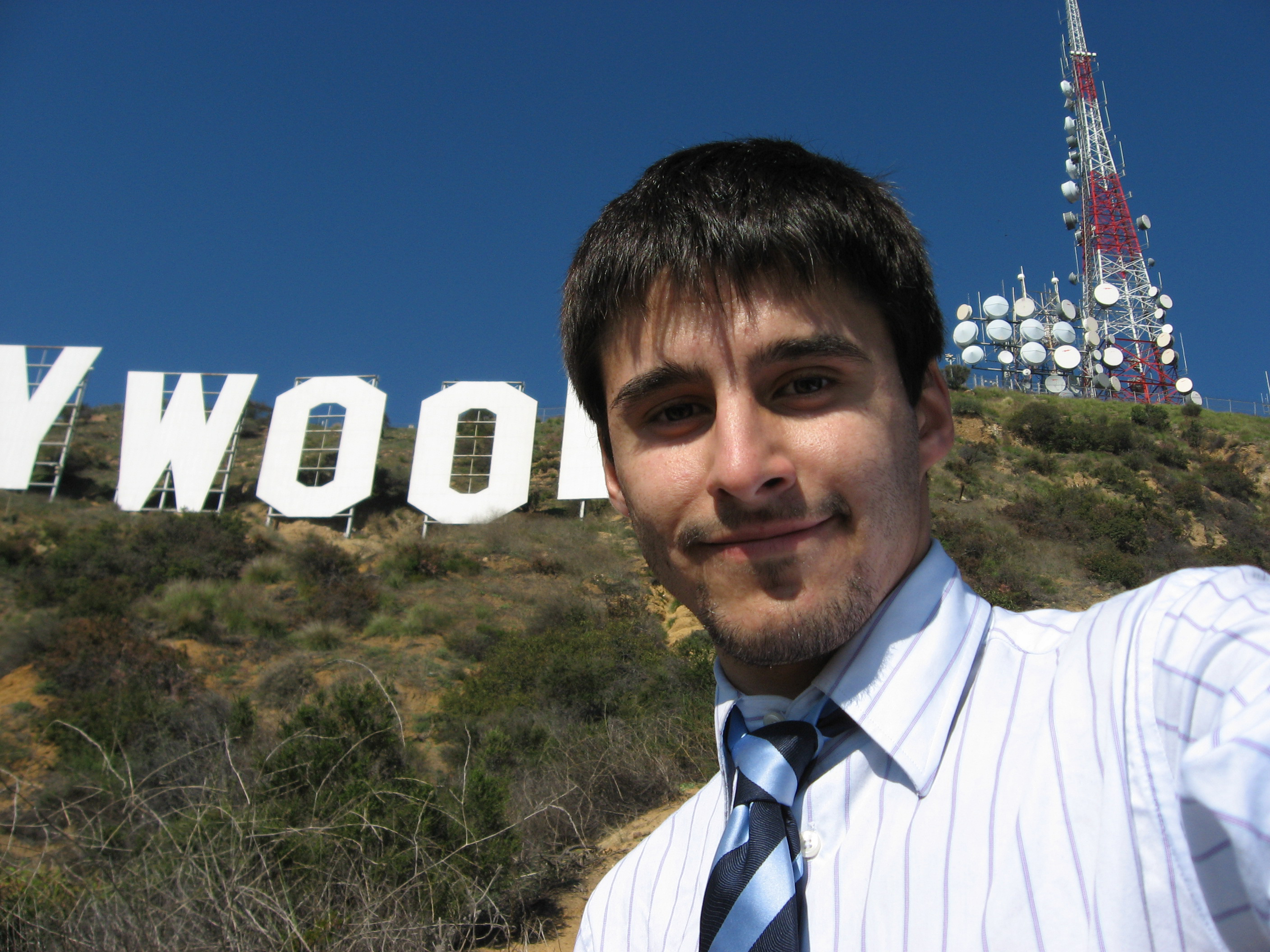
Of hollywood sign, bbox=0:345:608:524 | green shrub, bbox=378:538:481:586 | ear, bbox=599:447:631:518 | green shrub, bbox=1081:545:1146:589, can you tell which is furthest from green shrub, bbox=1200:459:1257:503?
ear, bbox=599:447:631:518

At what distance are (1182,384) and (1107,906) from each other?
1605 inches

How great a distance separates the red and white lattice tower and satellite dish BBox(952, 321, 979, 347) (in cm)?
483

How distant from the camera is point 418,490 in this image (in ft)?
68.4

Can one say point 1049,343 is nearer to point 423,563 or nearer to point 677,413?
point 423,563

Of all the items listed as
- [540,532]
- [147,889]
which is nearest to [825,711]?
[147,889]

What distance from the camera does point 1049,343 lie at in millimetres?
34125

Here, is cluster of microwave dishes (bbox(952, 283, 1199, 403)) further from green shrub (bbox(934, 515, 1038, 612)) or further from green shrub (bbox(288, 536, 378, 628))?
green shrub (bbox(288, 536, 378, 628))

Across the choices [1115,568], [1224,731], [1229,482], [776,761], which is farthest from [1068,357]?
[1224,731]

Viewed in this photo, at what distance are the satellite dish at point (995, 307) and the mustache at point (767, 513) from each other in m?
36.5

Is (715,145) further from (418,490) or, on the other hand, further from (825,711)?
(418,490)

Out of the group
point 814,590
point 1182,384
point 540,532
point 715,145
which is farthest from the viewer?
point 1182,384

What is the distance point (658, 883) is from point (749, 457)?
34.1 inches

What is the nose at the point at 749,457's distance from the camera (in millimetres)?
1133

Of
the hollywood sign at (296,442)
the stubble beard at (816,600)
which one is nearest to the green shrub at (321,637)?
the hollywood sign at (296,442)
